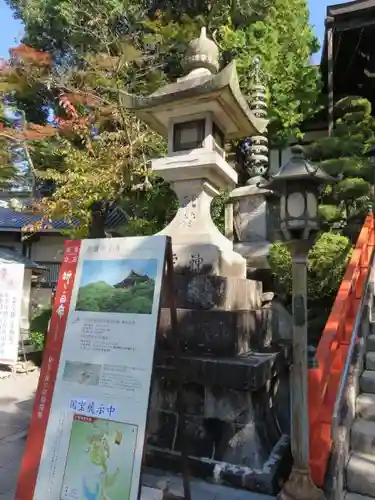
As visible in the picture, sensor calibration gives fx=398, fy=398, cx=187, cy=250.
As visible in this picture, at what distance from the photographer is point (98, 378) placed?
2453 mm

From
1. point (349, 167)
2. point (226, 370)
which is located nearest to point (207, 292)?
point (226, 370)

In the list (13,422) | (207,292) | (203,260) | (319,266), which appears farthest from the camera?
(319,266)

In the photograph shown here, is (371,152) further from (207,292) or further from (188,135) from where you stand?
(207,292)

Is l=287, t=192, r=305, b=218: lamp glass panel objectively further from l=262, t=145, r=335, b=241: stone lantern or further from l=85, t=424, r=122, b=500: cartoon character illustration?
l=85, t=424, r=122, b=500: cartoon character illustration

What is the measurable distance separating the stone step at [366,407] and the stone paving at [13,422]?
10.1ft

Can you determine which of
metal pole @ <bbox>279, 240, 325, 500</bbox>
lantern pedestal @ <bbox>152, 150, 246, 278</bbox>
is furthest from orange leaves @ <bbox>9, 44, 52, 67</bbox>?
metal pole @ <bbox>279, 240, 325, 500</bbox>

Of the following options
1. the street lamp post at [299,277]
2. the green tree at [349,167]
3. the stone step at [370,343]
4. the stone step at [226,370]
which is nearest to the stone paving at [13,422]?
the stone step at [226,370]

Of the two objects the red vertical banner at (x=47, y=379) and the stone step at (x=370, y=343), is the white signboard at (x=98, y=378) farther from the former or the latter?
the stone step at (x=370, y=343)

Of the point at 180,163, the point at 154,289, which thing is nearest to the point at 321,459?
the point at 154,289

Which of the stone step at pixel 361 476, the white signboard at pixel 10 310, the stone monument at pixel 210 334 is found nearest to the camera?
the stone step at pixel 361 476

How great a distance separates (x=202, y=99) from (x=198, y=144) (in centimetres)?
44

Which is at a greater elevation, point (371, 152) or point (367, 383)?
point (371, 152)

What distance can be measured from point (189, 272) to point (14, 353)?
5.66 meters

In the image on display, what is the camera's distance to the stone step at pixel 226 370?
10.2 feet
